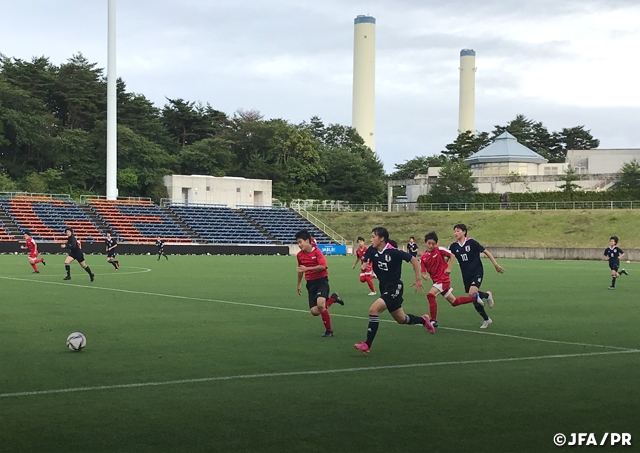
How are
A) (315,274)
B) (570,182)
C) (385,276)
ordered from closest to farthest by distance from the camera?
(385,276), (315,274), (570,182)

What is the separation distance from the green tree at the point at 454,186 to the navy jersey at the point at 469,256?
73.2m

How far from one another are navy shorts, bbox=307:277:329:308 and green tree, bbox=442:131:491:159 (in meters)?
111

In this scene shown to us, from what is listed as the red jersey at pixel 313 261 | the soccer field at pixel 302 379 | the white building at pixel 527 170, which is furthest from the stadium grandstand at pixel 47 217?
the red jersey at pixel 313 261

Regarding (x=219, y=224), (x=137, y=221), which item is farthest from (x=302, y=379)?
(x=219, y=224)

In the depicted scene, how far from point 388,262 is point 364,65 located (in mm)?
103423

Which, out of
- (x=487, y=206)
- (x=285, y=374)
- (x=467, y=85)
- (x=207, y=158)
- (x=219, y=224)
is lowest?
(x=285, y=374)

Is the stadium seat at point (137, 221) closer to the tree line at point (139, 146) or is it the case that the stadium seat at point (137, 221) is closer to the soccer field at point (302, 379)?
the tree line at point (139, 146)

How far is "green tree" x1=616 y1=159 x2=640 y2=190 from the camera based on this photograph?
283ft

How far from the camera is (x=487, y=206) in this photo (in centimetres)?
8944

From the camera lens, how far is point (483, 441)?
24.6ft

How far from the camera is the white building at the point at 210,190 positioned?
276 feet

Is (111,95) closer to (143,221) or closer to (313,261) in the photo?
(143,221)

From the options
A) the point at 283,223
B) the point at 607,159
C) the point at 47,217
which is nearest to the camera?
the point at 47,217

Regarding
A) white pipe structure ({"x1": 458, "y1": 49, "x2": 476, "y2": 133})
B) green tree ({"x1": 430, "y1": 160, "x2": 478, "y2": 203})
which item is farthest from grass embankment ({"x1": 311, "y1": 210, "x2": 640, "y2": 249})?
white pipe structure ({"x1": 458, "y1": 49, "x2": 476, "y2": 133})
